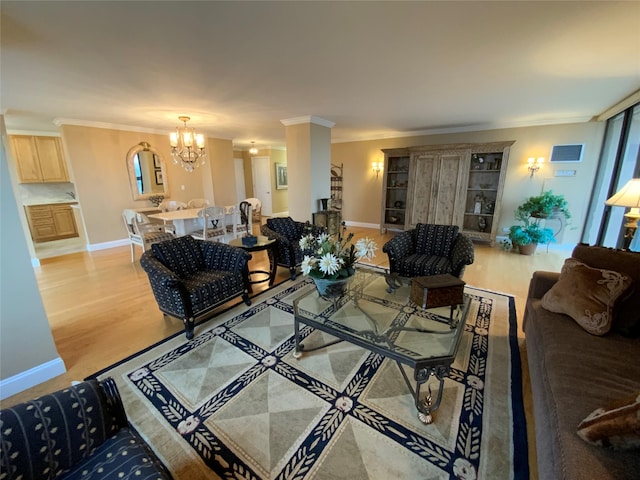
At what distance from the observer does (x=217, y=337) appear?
2398 mm

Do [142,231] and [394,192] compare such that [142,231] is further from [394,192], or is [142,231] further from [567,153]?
[567,153]

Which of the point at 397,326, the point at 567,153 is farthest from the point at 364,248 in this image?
the point at 567,153

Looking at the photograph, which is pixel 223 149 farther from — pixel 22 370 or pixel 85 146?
pixel 22 370

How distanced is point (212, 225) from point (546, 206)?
597 cm

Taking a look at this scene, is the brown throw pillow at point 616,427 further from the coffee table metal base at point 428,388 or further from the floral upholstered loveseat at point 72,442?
the floral upholstered loveseat at point 72,442

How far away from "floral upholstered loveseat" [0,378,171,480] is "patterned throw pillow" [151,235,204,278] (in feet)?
5.53

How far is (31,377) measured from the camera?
1.89 meters

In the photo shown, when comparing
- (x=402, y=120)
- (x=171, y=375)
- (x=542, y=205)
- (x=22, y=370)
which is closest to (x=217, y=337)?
(x=171, y=375)

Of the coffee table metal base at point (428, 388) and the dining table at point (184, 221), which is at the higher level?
the dining table at point (184, 221)

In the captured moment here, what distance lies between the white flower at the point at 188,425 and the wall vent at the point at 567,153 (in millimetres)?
6718

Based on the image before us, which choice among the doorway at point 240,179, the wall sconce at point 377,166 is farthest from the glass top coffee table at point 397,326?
the doorway at point 240,179

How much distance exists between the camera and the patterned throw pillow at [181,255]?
2636mm

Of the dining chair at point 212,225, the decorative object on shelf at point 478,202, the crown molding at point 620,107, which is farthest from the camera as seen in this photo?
the decorative object on shelf at point 478,202

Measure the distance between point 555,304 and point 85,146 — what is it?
7.12 m
